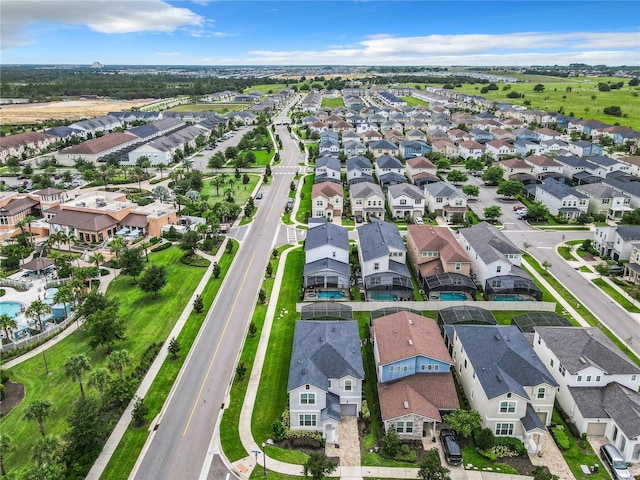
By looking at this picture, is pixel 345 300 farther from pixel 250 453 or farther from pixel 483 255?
pixel 250 453

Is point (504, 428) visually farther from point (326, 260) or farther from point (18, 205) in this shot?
point (18, 205)

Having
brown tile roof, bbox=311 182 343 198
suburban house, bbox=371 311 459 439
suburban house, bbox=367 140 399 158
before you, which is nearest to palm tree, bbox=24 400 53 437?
suburban house, bbox=371 311 459 439

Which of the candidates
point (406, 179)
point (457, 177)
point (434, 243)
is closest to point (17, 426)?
point (434, 243)

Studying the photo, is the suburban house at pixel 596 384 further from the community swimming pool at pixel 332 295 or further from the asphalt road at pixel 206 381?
the asphalt road at pixel 206 381

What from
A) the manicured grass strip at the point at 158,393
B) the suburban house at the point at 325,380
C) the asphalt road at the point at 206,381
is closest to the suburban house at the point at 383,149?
A: the asphalt road at the point at 206,381

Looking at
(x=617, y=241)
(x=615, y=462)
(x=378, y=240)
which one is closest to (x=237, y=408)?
(x=615, y=462)

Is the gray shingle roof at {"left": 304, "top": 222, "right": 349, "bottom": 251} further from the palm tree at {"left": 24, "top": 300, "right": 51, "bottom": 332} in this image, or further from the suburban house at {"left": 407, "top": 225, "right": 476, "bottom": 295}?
the palm tree at {"left": 24, "top": 300, "right": 51, "bottom": 332}
